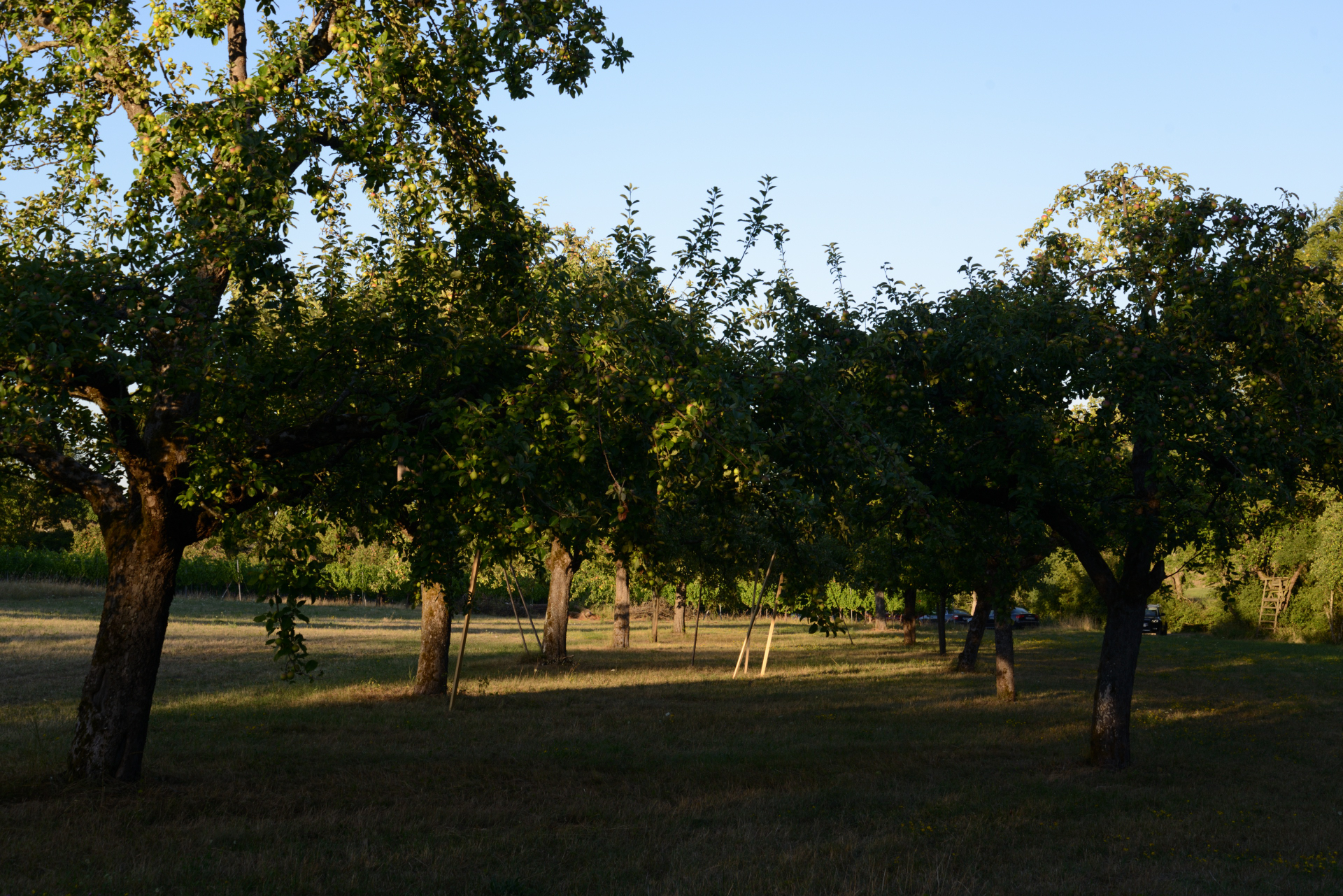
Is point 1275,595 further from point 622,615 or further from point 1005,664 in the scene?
point 1005,664

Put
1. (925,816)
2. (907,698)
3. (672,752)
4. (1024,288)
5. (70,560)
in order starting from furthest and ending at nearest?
1. (70,560)
2. (907,698)
3. (672,752)
4. (1024,288)
5. (925,816)

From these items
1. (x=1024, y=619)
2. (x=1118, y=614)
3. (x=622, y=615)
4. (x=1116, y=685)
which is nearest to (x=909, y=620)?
(x=622, y=615)

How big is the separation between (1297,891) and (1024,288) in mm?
8888

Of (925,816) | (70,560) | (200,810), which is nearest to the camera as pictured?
(200,810)

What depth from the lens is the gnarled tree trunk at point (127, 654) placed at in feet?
38.9

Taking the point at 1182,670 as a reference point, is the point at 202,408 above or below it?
above

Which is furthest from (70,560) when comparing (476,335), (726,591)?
(476,335)

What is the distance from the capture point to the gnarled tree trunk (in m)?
11.9

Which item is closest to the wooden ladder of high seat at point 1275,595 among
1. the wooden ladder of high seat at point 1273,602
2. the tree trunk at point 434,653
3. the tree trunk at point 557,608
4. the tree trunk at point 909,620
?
the wooden ladder of high seat at point 1273,602

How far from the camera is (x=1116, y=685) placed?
1562 centimetres

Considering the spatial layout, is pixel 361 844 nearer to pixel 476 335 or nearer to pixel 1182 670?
pixel 476 335

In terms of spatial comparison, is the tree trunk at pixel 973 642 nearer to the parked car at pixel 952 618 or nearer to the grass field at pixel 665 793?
the grass field at pixel 665 793

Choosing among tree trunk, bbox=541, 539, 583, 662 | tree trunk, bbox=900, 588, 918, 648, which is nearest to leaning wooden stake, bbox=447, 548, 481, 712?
tree trunk, bbox=541, 539, 583, 662

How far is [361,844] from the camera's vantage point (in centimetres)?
1020
